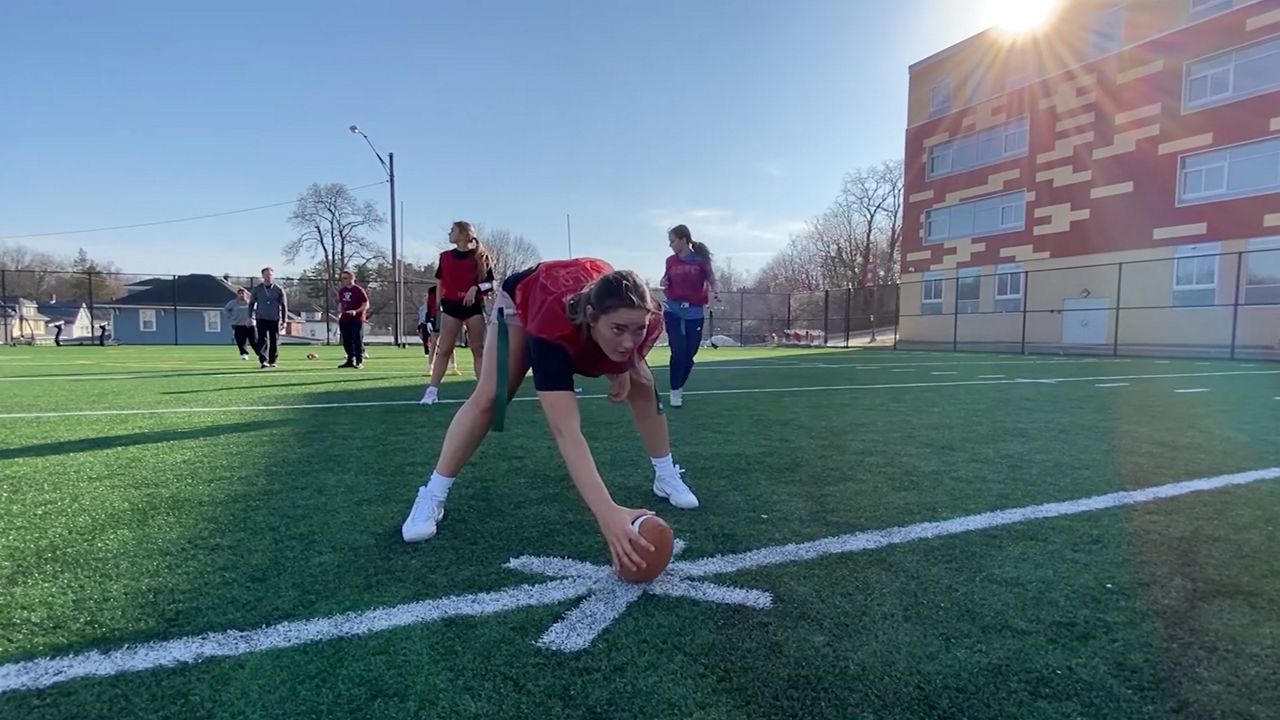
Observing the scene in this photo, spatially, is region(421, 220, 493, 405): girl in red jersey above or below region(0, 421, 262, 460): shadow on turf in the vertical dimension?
above

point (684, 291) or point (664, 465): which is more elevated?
point (684, 291)

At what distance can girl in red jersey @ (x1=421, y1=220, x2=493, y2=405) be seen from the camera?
645 cm

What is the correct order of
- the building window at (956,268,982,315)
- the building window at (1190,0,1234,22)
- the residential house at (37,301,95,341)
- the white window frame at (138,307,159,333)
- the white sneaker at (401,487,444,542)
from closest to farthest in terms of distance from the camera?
the white sneaker at (401,487,444,542), the building window at (1190,0,1234,22), the building window at (956,268,982,315), the residential house at (37,301,95,341), the white window frame at (138,307,159,333)

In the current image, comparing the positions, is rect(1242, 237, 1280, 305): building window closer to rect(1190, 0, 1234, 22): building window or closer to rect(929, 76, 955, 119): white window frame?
rect(1190, 0, 1234, 22): building window

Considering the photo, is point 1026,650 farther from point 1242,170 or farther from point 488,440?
point 1242,170

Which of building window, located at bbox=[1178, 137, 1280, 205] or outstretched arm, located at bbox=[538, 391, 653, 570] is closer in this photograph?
outstretched arm, located at bbox=[538, 391, 653, 570]

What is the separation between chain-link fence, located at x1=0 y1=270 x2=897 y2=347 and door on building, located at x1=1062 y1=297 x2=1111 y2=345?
8447 mm

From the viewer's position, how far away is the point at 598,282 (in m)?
2.03

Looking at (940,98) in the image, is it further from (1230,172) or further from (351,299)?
(351,299)

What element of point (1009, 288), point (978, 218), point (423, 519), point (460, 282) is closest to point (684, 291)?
point (460, 282)

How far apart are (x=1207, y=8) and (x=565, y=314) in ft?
95.7

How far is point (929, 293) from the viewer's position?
3098cm

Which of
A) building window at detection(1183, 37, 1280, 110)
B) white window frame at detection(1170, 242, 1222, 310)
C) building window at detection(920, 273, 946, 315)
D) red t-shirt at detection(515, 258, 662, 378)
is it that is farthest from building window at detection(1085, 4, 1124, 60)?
red t-shirt at detection(515, 258, 662, 378)

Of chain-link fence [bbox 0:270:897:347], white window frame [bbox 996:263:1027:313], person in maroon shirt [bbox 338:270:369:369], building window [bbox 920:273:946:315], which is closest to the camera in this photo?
person in maroon shirt [bbox 338:270:369:369]
